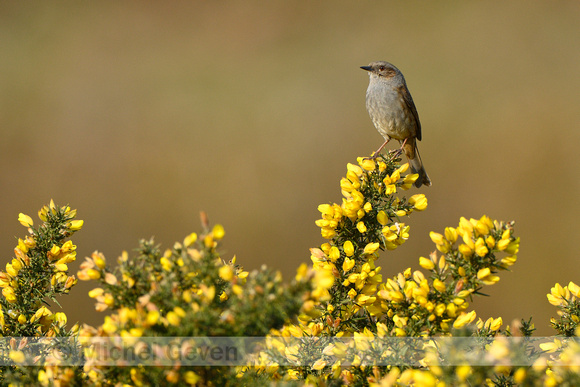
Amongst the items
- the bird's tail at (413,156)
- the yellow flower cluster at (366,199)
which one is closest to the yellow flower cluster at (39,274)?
the yellow flower cluster at (366,199)

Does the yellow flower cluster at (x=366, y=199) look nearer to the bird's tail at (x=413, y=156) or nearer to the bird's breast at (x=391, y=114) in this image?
the bird's breast at (x=391, y=114)

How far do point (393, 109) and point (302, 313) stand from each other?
A: 3608mm

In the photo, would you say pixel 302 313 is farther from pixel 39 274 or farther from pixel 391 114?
pixel 391 114

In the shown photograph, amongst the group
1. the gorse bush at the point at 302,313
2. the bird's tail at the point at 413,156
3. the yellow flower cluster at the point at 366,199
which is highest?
the bird's tail at the point at 413,156

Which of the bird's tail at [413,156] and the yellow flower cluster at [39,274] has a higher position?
the bird's tail at [413,156]

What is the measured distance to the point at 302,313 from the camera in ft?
5.49

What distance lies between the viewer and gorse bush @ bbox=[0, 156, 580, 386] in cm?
132

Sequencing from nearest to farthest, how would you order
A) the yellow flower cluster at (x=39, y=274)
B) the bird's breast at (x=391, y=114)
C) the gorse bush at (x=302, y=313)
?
the gorse bush at (x=302, y=313) < the yellow flower cluster at (x=39, y=274) < the bird's breast at (x=391, y=114)

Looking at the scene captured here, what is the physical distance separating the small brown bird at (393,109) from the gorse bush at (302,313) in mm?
2587

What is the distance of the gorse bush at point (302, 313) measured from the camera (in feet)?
4.33

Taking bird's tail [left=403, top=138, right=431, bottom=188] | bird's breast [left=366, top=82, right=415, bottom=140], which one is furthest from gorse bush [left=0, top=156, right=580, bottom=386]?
bird's tail [left=403, top=138, right=431, bottom=188]

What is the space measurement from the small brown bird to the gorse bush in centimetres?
259

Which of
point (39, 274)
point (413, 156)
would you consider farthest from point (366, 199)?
point (413, 156)

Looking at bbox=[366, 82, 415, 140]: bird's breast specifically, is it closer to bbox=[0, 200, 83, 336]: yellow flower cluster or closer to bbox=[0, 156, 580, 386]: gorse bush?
bbox=[0, 156, 580, 386]: gorse bush
